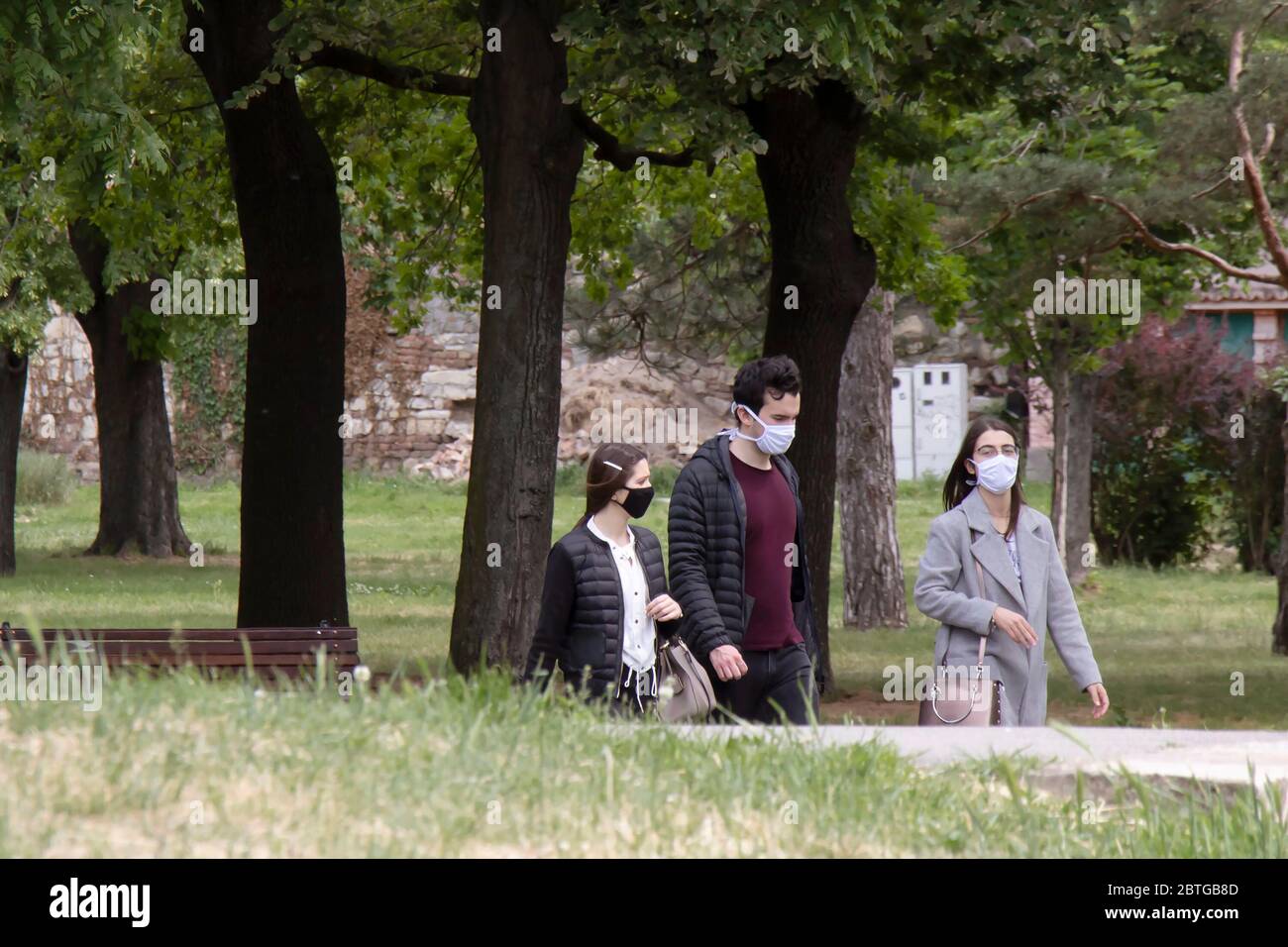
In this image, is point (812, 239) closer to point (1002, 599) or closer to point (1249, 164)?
point (1249, 164)

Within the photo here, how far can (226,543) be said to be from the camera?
2917cm

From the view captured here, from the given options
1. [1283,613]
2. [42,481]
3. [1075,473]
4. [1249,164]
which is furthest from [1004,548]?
[42,481]

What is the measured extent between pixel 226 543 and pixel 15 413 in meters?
5.73

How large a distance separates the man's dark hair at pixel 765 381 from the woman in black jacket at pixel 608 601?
496 millimetres

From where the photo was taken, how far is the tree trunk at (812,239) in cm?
1216

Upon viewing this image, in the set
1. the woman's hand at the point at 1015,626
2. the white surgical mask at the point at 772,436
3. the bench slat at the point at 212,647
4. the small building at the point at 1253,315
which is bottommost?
the bench slat at the point at 212,647

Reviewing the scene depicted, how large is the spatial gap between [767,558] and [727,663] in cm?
51

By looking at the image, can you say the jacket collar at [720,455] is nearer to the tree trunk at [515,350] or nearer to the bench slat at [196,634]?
the bench slat at [196,634]

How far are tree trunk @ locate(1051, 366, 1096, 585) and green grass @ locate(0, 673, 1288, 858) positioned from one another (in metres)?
20.1

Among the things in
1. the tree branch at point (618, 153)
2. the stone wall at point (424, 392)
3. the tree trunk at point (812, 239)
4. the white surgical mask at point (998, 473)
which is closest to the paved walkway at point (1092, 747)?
the white surgical mask at point (998, 473)

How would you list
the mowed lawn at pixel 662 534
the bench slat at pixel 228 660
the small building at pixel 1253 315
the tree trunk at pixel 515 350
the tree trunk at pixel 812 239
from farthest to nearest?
1. the small building at pixel 1253 315
2. the mowed lawn at pixel 662 534
3. the tree trunk at pixel 812 239
4. the tree trunk at pixel 515 350
5. the bench slat at pixel 228 660

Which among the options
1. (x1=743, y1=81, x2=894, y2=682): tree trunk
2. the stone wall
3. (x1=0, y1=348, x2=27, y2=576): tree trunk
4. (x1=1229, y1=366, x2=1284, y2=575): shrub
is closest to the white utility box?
the stone wall
